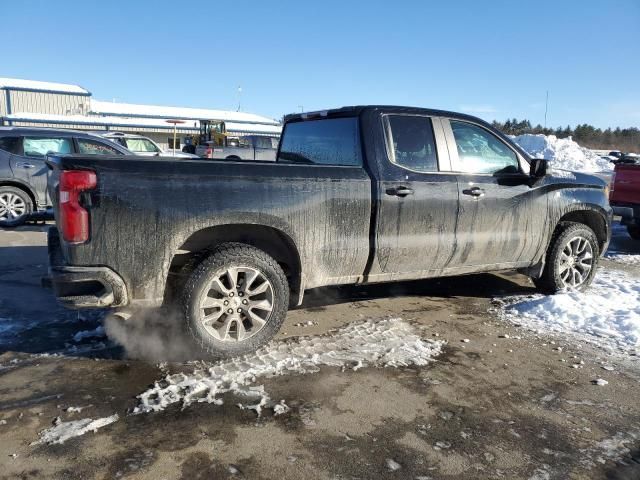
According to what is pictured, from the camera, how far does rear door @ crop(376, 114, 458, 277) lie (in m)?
4.30

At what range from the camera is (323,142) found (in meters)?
4.89

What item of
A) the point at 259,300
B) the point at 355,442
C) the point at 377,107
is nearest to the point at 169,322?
the point at 259,300

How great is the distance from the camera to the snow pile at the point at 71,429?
9.14 feet

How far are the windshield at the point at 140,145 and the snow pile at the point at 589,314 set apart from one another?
12.1 meters

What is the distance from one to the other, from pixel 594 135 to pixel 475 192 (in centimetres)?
5924

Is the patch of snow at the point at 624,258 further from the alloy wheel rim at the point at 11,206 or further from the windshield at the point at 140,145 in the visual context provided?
the windshield at the point at 140,145

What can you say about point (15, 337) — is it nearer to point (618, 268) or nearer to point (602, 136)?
point (618, 268)

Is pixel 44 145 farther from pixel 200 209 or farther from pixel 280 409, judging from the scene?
pixel 280 409

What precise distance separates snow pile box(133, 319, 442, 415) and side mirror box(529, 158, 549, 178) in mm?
1937

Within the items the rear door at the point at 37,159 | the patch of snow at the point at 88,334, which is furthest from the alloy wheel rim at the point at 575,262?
the rear door at the point at 37,159

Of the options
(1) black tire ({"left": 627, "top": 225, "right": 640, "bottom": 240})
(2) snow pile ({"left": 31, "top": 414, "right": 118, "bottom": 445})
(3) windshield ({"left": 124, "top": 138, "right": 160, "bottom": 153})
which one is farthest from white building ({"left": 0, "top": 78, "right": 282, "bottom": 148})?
(2) snow pile ({"left": 31, "top": 414, "right": 118, "bottom": 445})

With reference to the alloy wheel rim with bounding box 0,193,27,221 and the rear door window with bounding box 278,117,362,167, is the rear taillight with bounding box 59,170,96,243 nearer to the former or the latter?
the rear door window with bounding box 278,117,362,167

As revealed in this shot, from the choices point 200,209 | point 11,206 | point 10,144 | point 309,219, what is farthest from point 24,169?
point 309,219

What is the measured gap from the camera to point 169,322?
12.9 feet
